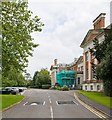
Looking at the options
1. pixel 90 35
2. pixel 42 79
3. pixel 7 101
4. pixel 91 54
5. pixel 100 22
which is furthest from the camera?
pixel 42 79

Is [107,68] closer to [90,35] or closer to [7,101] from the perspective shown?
[7,101]

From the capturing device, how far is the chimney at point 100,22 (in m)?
68.1

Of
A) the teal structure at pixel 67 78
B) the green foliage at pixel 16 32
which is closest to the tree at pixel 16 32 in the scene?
the green foliage at pixel 16 32

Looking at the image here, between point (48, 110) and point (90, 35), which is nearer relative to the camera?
point (48, 110)

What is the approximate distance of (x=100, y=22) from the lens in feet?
228

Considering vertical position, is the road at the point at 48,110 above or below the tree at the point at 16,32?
below

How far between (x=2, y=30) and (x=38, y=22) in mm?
4160

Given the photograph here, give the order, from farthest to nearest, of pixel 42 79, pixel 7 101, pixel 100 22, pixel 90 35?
pixel 42 79, pixel 90 35, pixel 100 22, pixel 7 101

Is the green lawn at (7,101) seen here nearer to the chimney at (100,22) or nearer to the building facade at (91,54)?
the building facade at (91,54)

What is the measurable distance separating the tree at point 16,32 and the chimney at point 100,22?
3719 centimetres

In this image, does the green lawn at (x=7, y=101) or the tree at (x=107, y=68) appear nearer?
the green lawn at (x=7, y=101)

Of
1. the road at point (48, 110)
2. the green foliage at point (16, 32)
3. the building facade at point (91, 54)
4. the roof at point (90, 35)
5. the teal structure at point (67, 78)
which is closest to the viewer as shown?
the road at point (48, 110)

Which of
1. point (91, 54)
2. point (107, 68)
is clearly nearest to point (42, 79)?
point (91, 54)

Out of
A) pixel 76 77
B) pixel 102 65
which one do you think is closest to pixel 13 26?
pixel 102 65
